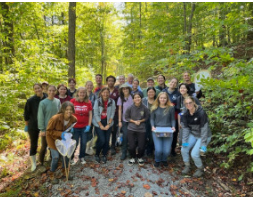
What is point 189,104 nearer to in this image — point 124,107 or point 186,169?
point 186,169

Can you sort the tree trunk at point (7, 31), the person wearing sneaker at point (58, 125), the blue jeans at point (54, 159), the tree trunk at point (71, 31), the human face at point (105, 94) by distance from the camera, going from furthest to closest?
the tree trunk at point (71, 31)
the tree trunk at point (7, 31)
the human face at point (105, 94)
the blue jeans at point (54, 159)
the person wearing sneaker at point (58, 125)

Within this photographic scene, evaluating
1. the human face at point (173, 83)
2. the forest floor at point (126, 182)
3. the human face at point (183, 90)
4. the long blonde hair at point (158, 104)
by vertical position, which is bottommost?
the forest floor at point (126, 182)

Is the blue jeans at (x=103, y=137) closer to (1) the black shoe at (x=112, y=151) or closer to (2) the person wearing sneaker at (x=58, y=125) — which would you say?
(1) the black shoe at (x=112, y=151)

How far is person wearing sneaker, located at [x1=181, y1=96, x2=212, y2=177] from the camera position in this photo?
4.04m

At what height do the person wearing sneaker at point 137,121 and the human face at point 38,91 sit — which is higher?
the human face at point 38,91

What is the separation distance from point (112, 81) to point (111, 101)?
83 cm

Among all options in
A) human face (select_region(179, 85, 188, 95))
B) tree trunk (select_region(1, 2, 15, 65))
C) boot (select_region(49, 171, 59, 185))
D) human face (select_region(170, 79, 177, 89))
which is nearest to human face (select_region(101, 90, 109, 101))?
human face (select_region(170, 79, 177, 89))

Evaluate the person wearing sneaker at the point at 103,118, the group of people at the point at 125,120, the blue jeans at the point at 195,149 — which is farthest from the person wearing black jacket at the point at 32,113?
the blue jeans at the point at 195,149

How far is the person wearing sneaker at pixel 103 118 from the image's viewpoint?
4.55 metres

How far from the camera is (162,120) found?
4.48 metres

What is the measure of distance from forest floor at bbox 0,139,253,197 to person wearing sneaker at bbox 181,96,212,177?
40cm

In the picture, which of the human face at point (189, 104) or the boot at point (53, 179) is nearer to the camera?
the boot at point (53, 179)

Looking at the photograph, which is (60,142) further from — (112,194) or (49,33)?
(49,33)

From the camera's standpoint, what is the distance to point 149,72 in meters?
14.6
